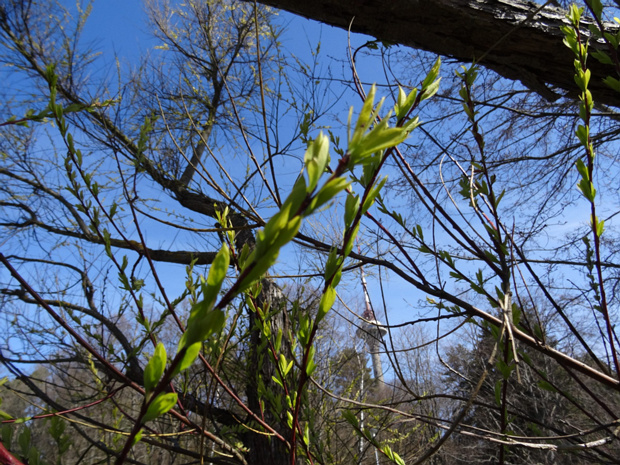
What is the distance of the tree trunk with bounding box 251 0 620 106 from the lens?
2.21 metres

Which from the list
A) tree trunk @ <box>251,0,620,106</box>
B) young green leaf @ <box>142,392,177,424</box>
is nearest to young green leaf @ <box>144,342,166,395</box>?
young green leaf @ <box>142,392,177,424</box>

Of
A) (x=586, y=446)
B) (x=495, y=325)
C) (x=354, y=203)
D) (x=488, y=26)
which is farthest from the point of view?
(x=488, y=26)

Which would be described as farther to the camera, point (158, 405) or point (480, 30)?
point (480, 30)

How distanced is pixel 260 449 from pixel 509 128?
4.22 m

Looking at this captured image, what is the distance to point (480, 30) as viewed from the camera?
2.26 m

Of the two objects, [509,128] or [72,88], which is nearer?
[72,88]

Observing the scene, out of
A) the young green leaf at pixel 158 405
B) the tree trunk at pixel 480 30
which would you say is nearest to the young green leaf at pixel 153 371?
the young green leaf at pixel 158 405

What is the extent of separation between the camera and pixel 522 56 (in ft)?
7.63

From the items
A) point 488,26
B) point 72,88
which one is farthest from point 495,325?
point 72,88

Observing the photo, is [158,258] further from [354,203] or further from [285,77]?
[354,203]

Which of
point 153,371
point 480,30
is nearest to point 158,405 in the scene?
point 153,371

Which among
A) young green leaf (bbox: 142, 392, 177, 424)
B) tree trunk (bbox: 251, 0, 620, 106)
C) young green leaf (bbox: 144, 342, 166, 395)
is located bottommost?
young green leaf (bbox: 142, 392, 177, 424)

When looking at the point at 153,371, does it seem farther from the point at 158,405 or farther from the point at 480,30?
the point at 480,30

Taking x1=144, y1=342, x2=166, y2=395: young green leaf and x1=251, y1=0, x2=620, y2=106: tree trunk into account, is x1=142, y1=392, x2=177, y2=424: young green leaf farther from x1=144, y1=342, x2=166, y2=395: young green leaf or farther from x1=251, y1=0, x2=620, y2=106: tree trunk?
x1=251, y1=0, x2=620, y2=106: tree trunk
